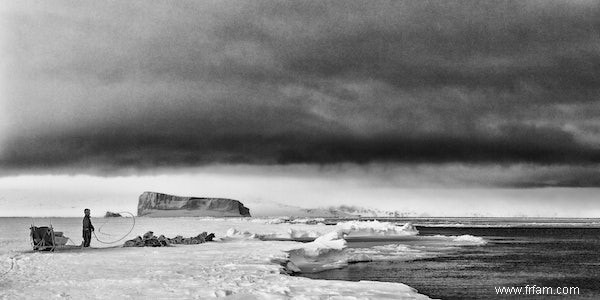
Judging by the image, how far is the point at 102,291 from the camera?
1441 cm

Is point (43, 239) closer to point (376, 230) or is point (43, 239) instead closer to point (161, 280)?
point (161, 280)

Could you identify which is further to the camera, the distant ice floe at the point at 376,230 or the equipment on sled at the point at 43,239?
the distant ice floe at the point at 376,230

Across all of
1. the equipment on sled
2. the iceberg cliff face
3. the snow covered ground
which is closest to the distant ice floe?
the equipment on sled

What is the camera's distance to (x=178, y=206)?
632 ft

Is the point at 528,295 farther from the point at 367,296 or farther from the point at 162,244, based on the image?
the point at 162,244

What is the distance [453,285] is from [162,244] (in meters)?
15.8

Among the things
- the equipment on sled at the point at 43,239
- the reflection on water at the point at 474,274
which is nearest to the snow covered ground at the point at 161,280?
the equipment on sled at the point at 43,239

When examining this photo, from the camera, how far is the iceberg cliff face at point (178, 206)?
192 metres

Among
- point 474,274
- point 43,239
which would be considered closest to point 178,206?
point 43,239

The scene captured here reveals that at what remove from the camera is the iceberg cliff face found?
192 metres

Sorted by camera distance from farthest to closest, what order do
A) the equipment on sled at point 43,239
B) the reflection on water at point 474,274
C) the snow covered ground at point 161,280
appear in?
1. the equipment on sled at point 43,239
2. the reflection on water at point 474,274
3. the snow covered ground at point 161,280

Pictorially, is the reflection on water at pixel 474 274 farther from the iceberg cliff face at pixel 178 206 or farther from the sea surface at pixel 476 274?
the iceberg cliff face at pixel 178 206

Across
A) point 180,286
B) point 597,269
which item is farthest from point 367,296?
point 597,269

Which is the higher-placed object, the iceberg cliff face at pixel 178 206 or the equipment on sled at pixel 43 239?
the iceberg cliff face at pixel 178 206
